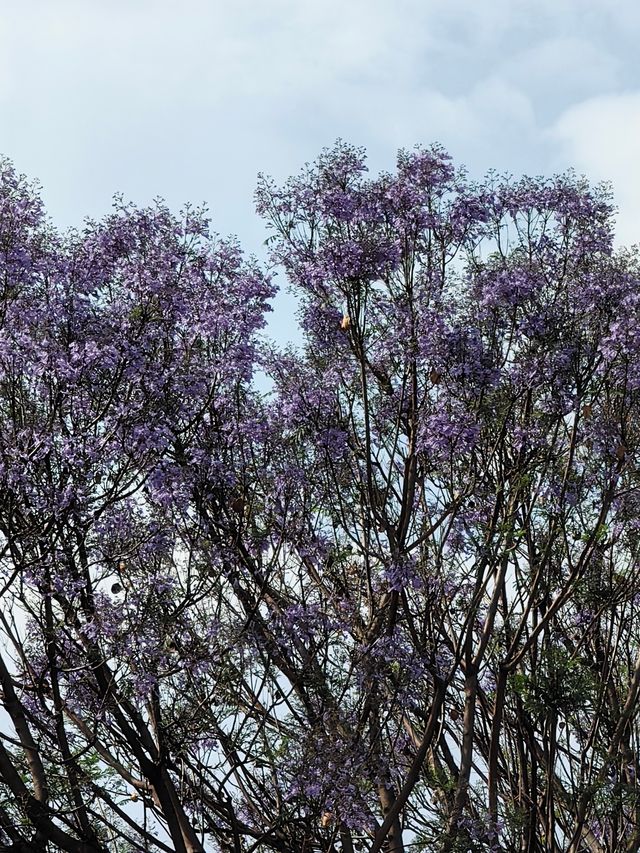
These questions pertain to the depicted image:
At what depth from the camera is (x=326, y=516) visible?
41.5 feet

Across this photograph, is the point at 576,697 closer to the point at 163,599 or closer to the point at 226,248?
the point at 163,599

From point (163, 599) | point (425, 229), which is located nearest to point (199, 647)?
point (163, 599)

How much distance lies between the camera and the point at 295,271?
12953 mm

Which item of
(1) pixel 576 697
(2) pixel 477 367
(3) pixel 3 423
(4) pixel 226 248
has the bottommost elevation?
(1) pixel 576 697

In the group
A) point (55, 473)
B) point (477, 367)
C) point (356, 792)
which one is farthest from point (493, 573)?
point (55, 473)

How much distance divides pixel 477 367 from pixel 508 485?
4.71ft

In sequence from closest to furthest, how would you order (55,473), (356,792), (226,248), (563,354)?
(55,473), (356,792), (226,248), (563,354)

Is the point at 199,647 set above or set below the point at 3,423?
below

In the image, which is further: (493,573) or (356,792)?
(493,573)

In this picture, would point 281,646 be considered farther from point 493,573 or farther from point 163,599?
point 493,573

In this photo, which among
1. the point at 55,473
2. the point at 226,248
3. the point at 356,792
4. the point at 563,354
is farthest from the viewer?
the point at 563,354

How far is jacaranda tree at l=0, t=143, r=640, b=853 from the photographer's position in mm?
10562

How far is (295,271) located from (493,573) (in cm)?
430

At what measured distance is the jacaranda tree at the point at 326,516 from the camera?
34.7ft
